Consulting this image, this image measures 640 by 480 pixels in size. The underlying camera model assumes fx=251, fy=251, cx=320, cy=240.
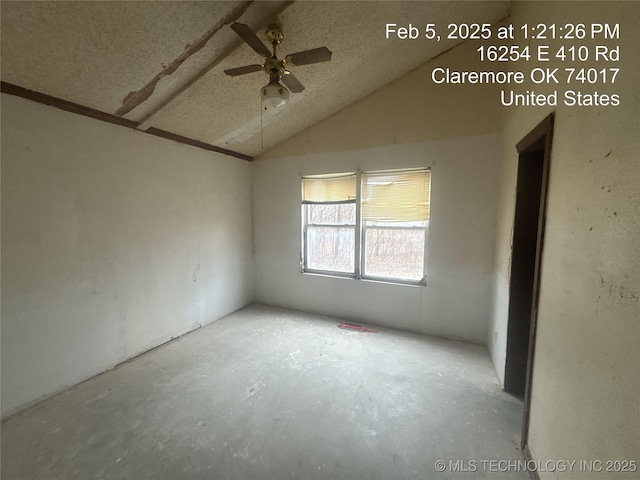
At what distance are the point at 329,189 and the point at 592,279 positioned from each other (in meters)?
2.95

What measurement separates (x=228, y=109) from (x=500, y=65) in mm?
2960

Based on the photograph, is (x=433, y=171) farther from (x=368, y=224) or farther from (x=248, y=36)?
(x=248, y=36)

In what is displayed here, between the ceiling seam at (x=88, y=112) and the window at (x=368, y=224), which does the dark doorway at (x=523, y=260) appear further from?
the ceiling seam at (x=88, y=112)

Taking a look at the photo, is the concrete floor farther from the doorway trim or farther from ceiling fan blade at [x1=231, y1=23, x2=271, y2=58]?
ceiling fan blade at [x1=231, y1=23, x2=271, y2=58]

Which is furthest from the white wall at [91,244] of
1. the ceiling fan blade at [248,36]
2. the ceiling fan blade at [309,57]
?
the ceiling fan blade at [309,57]

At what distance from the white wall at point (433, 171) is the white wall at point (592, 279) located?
1.29m

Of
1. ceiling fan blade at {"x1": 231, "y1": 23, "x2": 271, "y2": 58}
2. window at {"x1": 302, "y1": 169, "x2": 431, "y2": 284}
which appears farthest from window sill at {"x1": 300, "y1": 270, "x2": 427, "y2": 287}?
ceiling fan blade at {"x1": 231, "y1": 23, "x2": 271, "y2": 58}

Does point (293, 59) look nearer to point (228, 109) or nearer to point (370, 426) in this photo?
point (228, 109)

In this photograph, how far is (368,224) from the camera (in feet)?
11.2

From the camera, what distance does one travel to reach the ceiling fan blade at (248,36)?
1.50 metres

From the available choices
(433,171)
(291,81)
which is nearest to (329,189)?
(433,171)

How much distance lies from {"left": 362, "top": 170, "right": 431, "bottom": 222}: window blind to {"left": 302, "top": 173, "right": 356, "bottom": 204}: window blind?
198mm

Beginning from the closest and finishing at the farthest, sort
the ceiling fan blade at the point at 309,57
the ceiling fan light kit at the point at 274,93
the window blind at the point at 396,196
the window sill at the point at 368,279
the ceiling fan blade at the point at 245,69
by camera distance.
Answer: the ceiling fan blade at the point at 309,57 → the ceiling fan blade at the point at 245,69 → the ceiling fan light kit at the point at 274,93 → the window blind at the point at 396,196 → the window sill at the point at 368,279

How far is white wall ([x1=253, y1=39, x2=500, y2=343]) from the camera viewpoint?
278cm
